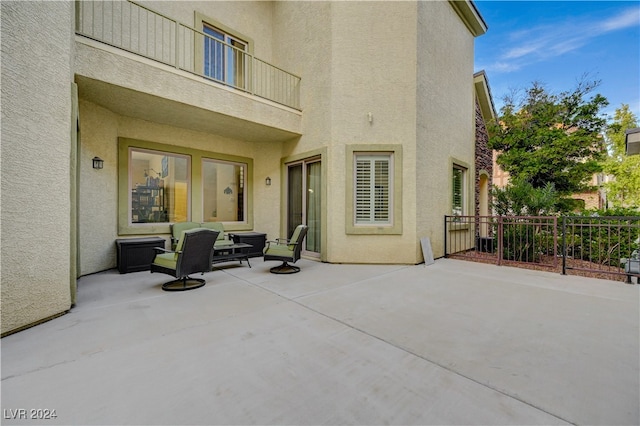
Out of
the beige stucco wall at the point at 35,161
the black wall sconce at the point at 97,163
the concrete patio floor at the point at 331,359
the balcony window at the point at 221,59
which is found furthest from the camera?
the balcony window at the point at 221,59

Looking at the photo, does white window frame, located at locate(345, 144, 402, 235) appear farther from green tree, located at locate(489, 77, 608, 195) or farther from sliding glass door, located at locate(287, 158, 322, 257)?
green tree, located at locate(489, 77, 608, 195)

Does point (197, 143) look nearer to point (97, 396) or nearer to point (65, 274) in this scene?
point (65, 274)

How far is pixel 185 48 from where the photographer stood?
7.34 metres

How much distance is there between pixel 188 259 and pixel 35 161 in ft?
7.57

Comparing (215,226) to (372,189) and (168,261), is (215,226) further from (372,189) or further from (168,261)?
(372,189)

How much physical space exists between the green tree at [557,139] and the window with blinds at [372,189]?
210 inches

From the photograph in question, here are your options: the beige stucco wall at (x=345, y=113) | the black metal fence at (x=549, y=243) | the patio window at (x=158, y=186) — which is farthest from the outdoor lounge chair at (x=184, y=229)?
the black metal fence at (x=549, y=243)

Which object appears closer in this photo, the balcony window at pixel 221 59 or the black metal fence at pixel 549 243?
the black metal fence at pixel 549 243

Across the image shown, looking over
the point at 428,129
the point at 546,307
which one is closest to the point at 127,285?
the point at 546,307

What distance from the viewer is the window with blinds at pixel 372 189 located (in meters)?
7.12

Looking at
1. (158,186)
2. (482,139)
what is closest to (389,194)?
(158,186)

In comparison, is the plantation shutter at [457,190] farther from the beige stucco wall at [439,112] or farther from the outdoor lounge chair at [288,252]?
the outdoor lounge chair at [288,252]

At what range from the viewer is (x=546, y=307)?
392cm

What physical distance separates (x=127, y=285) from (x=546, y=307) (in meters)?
6.94
